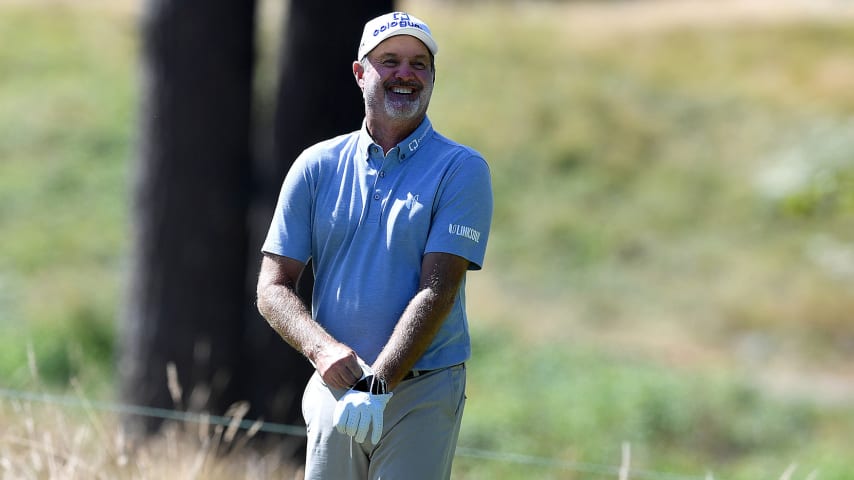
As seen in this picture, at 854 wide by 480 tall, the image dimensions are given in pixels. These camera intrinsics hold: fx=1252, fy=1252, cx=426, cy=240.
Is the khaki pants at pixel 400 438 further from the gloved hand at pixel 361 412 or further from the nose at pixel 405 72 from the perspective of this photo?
the nose at pixel 405 72

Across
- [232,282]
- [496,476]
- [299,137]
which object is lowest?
[496,476]

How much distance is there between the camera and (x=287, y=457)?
23.7ft

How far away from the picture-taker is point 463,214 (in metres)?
3.28

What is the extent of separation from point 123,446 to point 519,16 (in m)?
27.9

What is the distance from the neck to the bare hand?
0.59 m

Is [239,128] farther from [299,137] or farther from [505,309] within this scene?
[505,309]

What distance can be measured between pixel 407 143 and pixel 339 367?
0.66 metres

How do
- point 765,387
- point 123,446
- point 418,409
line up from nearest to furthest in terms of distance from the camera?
point 418,409, point 123,446, point 765,387

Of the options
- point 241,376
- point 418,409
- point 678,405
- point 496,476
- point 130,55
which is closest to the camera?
point 418,409

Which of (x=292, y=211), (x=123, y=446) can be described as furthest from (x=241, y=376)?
(x=292, y=211)

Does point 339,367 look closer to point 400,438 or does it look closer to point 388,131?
point 400,438

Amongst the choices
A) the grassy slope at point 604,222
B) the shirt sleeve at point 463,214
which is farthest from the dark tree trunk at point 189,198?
the shirt sleeve at point 463,214

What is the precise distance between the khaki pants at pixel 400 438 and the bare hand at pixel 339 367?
0.11 meters

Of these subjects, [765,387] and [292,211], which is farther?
[765,387]
